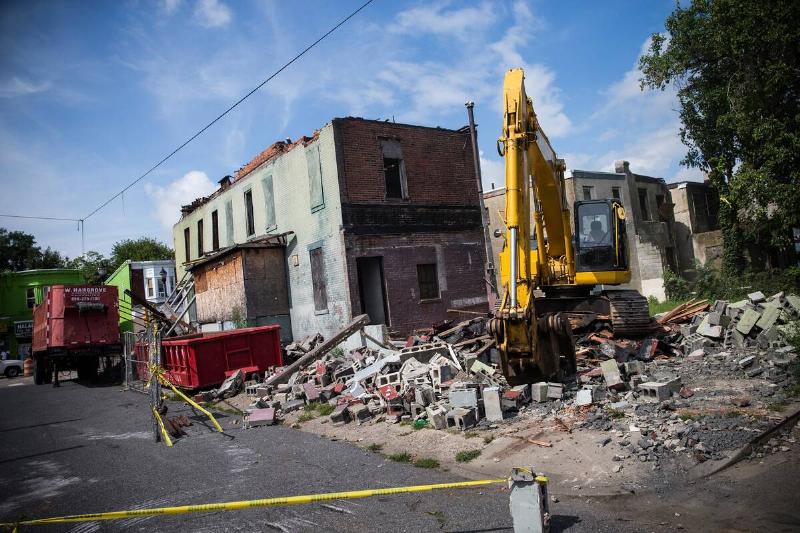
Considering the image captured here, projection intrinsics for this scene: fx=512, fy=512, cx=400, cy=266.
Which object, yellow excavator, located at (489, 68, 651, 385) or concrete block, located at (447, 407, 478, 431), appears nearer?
yellow excavator, located at (489, 68, 651, 385)

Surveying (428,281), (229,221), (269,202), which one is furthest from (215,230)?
(428,281)

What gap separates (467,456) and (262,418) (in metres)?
4.62

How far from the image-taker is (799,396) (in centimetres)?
662

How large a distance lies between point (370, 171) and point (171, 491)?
12.9 metres

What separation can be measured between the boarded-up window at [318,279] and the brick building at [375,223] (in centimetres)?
4

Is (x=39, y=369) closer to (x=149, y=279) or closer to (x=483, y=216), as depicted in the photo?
(x=149, y=279)

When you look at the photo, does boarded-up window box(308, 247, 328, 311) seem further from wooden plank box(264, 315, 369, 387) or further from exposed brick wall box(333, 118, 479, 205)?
wooden plank box(264, 315, 369, 387)

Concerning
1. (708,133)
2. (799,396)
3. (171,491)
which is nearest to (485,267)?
Result: (708,133)

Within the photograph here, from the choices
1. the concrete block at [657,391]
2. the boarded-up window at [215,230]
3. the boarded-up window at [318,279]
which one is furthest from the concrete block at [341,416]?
the boarded-up window at [215,230]

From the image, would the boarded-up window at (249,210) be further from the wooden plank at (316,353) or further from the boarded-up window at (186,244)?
the wooden plank at (316,353)

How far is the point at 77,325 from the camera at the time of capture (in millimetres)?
18609

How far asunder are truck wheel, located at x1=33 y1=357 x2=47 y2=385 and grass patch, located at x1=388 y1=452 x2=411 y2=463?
1968cm

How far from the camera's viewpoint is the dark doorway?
1814 cm

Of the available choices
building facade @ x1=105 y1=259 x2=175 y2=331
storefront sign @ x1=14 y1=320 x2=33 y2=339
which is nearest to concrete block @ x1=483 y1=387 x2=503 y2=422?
building facade @ x1=105 y1=259 x2=175 y2=331
